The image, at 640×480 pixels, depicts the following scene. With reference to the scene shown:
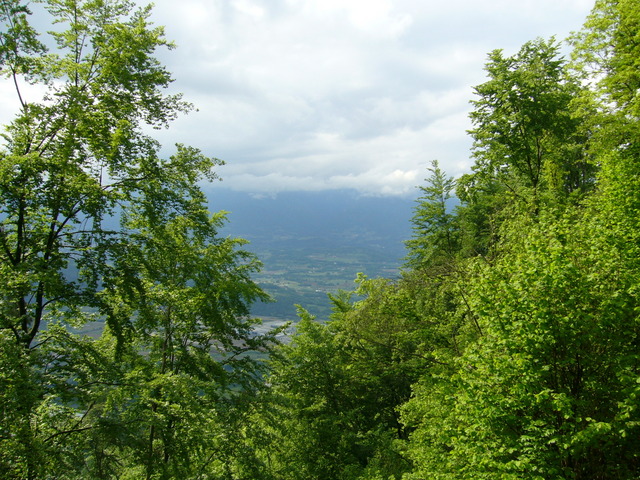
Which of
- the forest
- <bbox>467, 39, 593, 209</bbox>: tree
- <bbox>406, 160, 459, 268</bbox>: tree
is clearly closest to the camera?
the forest

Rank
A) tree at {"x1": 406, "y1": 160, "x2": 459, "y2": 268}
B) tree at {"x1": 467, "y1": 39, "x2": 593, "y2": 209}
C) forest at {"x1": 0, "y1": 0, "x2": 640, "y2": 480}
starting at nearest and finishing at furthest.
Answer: forest at {"x1": 0, "y1": 0, "x2": 640, "y2": 480} → tree at {"x1": 467, "y1": 39, "x2": 593, "y2": 209} → tree at {"x1": 406, "y1": 160, "x2": 459, "y2": 268}

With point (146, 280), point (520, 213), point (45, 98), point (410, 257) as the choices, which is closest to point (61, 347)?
point (146, 280)

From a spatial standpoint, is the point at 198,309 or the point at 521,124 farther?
the point at 521,124

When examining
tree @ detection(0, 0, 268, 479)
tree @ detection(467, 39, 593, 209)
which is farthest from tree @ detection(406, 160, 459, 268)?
tree @ detection(0, 0, 268, 479)

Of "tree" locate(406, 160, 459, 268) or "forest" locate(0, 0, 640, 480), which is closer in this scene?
"forest" locate(0, 0, 640, 480)

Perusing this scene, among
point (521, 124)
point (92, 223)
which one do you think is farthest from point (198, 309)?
point (521, 124)

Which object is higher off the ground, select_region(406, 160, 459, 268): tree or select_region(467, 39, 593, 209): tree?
select_region(467, 39, 593, 209): tree

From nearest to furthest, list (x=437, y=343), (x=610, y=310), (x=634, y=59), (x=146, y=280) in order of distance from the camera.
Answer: (x=610, y=310) → (x=146, y=280) → (x=634, y=59) → (x=437, y=343)

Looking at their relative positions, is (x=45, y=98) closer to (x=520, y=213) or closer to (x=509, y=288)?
(x=509, y=288)

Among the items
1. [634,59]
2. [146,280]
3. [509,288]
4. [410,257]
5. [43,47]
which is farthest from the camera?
[410,257]

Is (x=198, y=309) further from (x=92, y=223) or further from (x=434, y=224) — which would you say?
(x=434, y=224)

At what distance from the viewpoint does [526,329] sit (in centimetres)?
820

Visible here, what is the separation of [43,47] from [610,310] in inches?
591

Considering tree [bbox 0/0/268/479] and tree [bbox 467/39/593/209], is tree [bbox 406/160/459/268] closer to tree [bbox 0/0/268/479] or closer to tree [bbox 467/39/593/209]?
tree [bbox 467/39/593/209]
